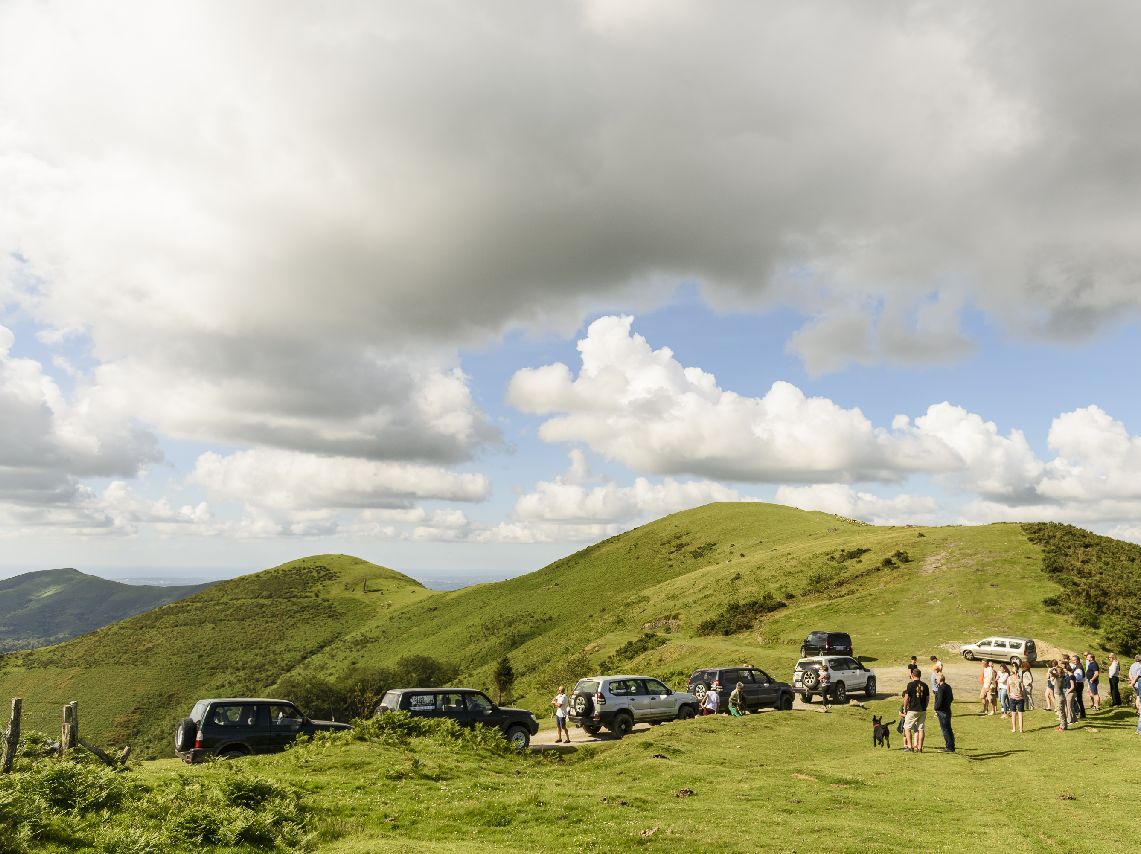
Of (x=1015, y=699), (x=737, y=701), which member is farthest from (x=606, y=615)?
(x=1015, y=699)

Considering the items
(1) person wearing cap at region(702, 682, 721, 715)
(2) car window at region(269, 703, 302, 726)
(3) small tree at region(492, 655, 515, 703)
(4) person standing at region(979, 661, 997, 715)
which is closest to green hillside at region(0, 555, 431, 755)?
(3) small tree at region(492, 655, 515, 703)

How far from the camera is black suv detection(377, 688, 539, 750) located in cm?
2466

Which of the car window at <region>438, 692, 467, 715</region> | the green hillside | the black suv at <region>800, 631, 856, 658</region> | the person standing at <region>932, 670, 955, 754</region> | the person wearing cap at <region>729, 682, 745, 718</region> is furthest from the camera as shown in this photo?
the green hillside

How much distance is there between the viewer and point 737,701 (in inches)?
1213

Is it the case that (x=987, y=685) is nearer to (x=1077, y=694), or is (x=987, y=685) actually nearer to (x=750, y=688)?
(x=1077, y=694)

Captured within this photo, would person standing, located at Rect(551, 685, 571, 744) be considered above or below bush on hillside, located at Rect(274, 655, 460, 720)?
above

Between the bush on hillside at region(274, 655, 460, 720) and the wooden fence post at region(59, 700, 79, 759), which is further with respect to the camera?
the bush on hillside at region(274, 655, 460, 720)

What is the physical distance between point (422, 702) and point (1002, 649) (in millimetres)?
35842

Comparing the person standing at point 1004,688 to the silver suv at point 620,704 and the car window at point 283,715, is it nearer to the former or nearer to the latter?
the silver suv at point 620,704

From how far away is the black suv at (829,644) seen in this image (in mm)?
44188

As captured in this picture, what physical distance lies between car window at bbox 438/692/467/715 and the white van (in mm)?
32796

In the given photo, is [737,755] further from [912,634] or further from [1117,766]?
[912,634]

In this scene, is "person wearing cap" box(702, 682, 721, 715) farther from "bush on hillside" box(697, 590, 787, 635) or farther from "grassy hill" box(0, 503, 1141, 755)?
"bush on hillside" box(697, 590, 787, 635)

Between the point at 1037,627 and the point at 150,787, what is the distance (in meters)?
51.5
